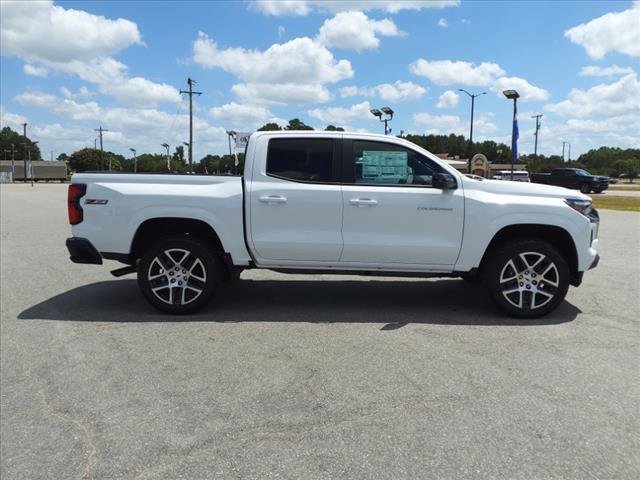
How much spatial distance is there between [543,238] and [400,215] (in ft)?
5.25

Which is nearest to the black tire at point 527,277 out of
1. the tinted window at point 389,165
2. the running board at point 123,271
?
the tinted window at point 389,165

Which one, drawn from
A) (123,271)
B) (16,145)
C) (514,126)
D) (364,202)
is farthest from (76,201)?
(16,145)

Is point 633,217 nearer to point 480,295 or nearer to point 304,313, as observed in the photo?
point 480,295

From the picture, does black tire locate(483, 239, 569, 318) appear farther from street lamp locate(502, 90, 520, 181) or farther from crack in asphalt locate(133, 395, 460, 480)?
street lamp locate(502, 90, 520, 181)

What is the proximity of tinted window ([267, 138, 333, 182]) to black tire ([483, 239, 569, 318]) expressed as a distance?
6.45 ft

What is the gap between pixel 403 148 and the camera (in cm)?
547

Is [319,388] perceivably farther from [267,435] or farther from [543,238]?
[543,238]

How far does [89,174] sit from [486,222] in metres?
4.19

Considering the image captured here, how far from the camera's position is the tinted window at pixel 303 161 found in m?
5.45

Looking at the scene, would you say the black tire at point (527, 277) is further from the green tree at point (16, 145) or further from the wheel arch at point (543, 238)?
the green tree at point (16, 145)

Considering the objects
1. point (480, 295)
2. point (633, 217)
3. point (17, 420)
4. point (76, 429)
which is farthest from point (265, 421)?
point (633, 217)

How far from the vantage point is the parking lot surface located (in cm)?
286

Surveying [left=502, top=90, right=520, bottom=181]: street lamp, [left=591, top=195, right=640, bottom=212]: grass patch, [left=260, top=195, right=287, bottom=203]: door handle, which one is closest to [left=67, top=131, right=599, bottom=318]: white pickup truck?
[left=260, top=195, right=287, bottom=203]: door handle

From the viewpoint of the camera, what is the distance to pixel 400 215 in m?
5.31
